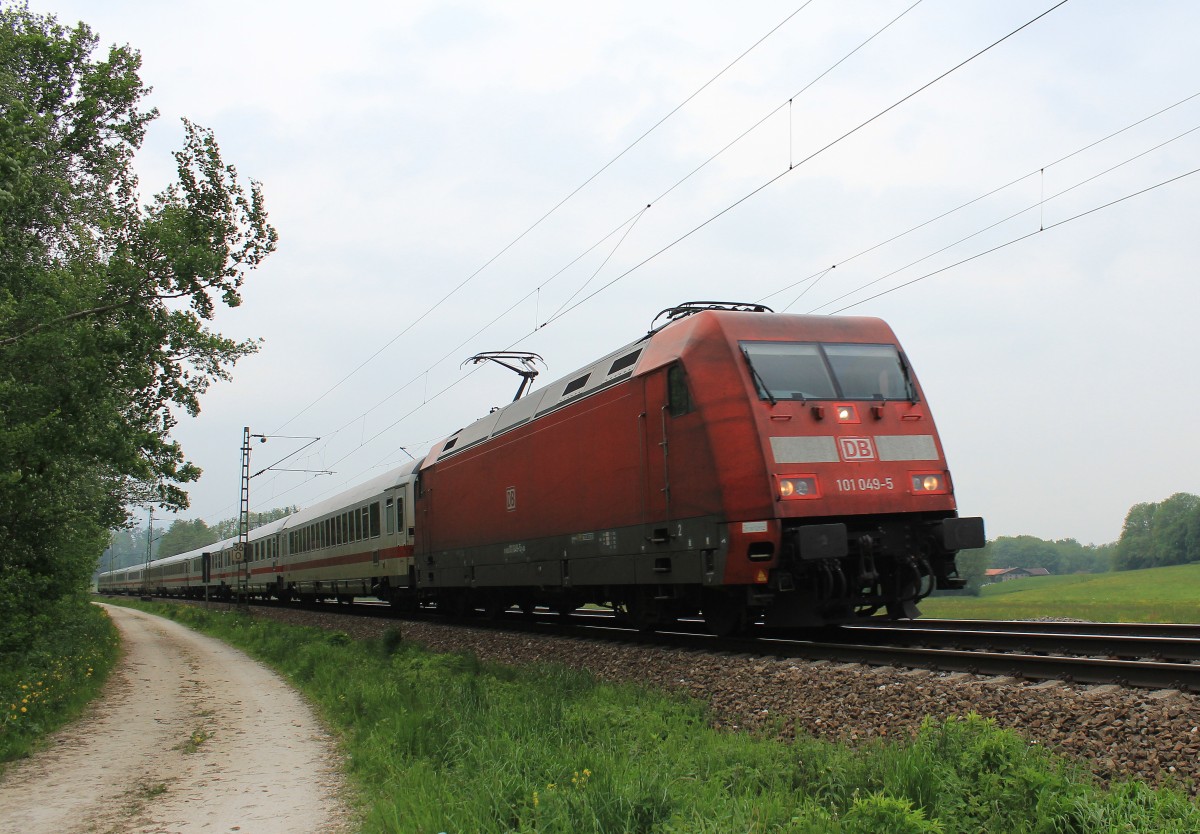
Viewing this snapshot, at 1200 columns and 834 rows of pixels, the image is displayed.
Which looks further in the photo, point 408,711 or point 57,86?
point 57,86

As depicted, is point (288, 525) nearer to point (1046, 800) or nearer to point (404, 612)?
point (404, 612)

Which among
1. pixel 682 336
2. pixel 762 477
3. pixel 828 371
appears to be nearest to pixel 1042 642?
pixel 762 477

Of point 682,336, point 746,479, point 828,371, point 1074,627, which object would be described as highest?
point 682,336

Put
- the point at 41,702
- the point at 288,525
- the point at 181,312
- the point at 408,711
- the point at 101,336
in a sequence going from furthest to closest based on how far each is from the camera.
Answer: the point at 288,525 → the point at 181,312 → the point at 101,336 → the point at 41,702 → the point at 408,711

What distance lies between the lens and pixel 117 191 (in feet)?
72.3

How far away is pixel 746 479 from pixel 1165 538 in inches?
3464

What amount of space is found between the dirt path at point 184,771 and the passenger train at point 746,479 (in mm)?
4284

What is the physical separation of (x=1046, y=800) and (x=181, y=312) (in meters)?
10.9

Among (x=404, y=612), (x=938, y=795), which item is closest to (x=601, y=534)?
(x=938, y=795)

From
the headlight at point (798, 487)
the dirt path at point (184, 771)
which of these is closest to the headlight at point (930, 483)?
the headlight at point (798, 487)

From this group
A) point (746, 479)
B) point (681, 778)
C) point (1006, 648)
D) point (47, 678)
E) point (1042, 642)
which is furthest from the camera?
point (47, 678)

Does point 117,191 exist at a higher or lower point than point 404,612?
higher

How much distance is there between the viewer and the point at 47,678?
12055 mm

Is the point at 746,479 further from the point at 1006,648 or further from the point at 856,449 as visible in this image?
the point at 1006,648
